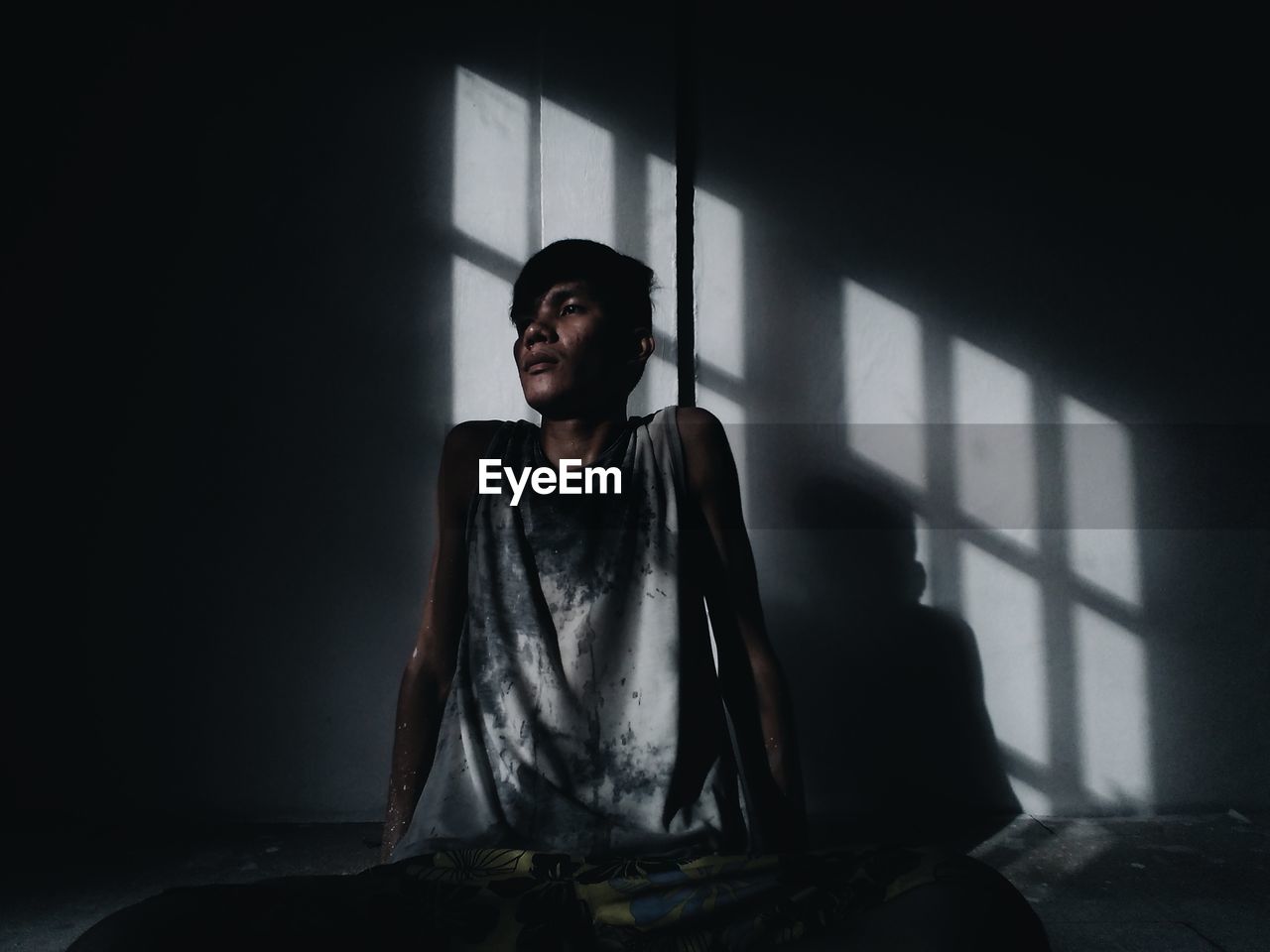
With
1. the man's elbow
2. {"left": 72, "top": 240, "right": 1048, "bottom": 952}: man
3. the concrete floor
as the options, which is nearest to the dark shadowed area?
the concrete floor

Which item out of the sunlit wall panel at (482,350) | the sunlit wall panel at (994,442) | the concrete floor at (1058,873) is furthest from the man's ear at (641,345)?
the concrete floor at (1058,873)

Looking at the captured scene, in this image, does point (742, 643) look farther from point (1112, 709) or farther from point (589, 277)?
point (1112, 709)

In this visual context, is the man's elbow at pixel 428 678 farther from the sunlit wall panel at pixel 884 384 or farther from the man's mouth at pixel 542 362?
the sunlit wall panel at pixel 884 384

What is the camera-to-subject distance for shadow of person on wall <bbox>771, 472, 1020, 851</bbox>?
7.22ft

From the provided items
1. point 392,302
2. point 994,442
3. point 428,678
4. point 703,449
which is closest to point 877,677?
point 994,442

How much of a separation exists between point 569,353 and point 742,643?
57 cm

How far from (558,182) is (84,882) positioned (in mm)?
2044

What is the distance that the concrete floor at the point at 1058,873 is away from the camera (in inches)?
60.4

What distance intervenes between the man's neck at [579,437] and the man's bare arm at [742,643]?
136mm

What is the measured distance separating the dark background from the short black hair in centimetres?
88

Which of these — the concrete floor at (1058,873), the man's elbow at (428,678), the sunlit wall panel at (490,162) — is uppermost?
the sunlit wall panel at (490,162)

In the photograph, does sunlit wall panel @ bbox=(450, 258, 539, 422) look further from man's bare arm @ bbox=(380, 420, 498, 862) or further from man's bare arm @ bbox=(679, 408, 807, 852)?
man's bare arm @ bbox=(679, 408, 807, 852)

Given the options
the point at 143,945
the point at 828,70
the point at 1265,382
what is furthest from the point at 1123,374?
the point at 143,945

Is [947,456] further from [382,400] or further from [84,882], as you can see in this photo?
[84,882]
